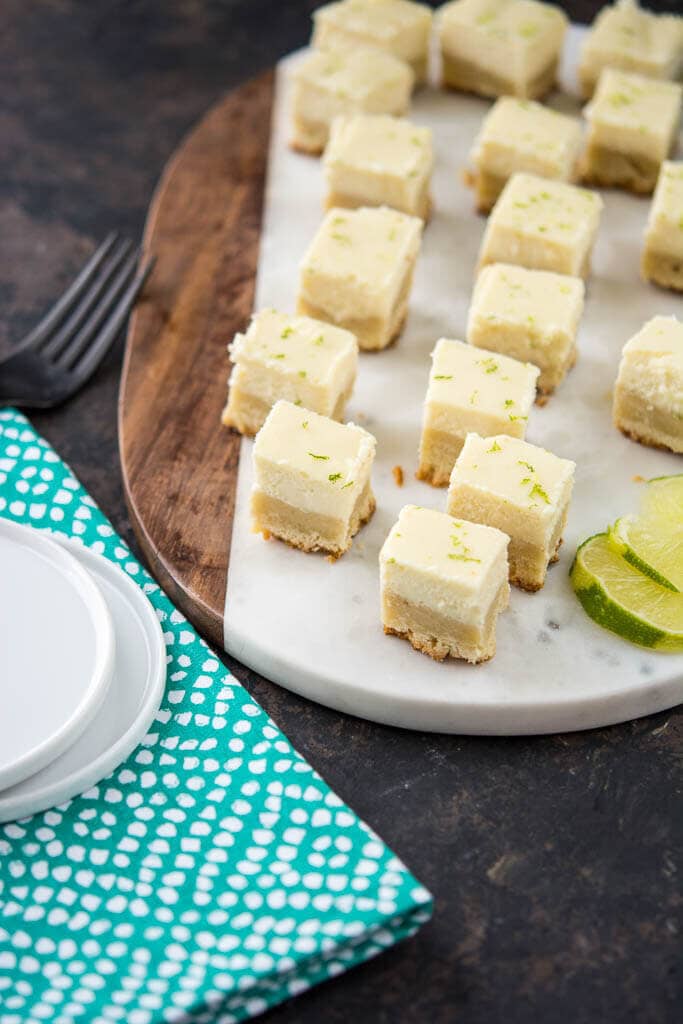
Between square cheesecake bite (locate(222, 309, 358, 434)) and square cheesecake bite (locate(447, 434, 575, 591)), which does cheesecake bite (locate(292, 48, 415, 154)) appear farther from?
square cheesecake bite (locate(447, 434, 575, 591))

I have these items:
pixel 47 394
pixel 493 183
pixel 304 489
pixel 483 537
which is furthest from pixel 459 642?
pixel 493 183

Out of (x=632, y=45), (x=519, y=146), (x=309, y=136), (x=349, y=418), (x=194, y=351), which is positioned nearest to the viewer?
(x=349, y=418)

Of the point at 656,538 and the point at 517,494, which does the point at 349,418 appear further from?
the point at 656,538

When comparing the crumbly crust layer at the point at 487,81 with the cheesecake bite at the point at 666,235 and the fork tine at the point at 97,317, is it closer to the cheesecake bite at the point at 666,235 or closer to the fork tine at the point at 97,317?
the cheesecake bite at the point at 666,235

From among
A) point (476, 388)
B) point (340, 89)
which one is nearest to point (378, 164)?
point (340, 89)

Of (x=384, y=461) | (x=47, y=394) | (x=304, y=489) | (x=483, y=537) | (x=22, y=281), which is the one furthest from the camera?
(x=22, y=281)

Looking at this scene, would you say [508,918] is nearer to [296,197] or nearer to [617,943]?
[617,943]

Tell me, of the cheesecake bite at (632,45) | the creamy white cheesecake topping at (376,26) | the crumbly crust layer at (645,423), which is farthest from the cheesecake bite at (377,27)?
the crumbly crust layer at (645,423)
